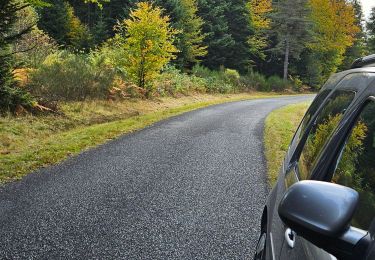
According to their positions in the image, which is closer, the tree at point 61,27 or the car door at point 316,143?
the car door at point 316,143

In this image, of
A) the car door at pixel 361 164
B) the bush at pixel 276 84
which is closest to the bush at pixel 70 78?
the car door at pixel 361 164

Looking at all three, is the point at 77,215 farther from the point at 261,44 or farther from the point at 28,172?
the point at 261,44

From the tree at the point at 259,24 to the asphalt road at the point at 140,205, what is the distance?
98.1 ft

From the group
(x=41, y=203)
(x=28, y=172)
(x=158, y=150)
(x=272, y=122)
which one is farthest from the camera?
(x=272, y=122)

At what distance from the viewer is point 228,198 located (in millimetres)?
5777

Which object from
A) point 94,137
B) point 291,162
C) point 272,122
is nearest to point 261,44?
point 272,122

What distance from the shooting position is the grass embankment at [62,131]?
754cm

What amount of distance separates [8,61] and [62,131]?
7.86ft

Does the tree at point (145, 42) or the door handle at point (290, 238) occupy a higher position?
the tree at point (145, 42)

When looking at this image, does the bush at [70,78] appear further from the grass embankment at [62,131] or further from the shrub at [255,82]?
the shrub at [255,82]

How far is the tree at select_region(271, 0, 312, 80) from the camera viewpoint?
35.6 meters

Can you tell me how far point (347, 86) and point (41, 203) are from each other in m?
4.55

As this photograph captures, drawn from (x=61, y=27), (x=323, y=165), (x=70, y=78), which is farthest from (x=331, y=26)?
(x=323, y=165)

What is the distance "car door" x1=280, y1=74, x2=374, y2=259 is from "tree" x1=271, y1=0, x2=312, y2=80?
3560cm
